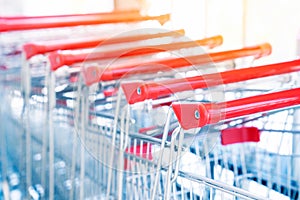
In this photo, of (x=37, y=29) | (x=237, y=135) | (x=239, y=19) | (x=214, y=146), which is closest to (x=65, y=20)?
(x=37, y=29)

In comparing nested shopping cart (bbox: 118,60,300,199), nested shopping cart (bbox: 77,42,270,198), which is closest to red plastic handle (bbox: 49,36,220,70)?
nested shopping cart (bbox: 77,42,270,198)

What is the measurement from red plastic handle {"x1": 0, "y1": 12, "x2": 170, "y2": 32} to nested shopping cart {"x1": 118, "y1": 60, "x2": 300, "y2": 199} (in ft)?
1.57

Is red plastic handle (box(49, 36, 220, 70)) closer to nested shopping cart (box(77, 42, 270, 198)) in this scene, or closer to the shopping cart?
nested shopping cart (box(77, 42, 270, 198))

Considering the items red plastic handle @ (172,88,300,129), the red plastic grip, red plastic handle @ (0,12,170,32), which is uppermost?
red plastic handle @ (0,12,170,32)

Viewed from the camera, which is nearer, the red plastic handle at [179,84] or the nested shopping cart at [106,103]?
the red plastic handle at [179,84]

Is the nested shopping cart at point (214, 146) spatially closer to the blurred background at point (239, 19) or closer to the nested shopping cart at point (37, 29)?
the blurred background at point (239, 19)

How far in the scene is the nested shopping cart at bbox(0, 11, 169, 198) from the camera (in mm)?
1802

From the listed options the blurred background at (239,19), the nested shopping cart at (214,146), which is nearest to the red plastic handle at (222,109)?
the nested shopping cart at (214,146)

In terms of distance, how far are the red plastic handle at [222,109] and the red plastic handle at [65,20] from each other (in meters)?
1.04

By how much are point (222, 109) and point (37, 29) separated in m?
1.21

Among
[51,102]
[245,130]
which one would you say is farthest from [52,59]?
[245,130]

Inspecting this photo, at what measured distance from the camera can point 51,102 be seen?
5.25 feet

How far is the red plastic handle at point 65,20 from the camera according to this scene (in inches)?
69.8

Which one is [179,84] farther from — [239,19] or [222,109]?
[239,19]
